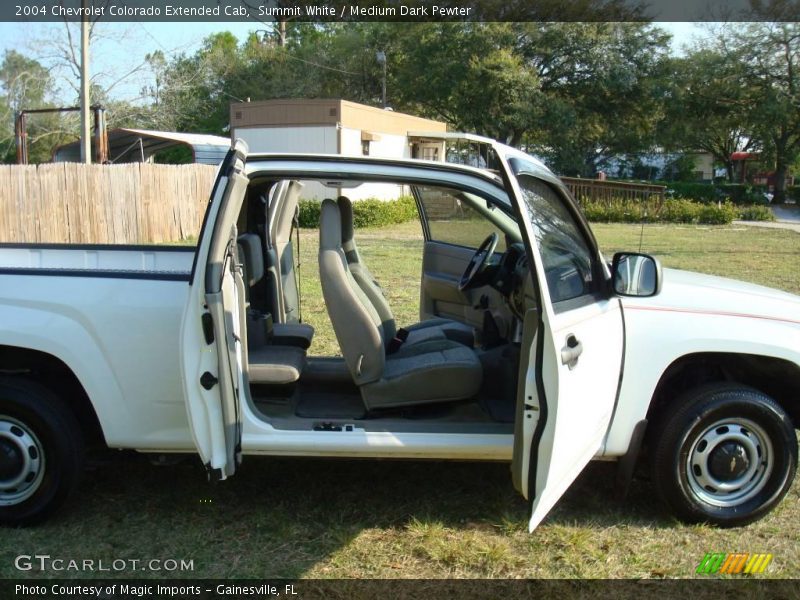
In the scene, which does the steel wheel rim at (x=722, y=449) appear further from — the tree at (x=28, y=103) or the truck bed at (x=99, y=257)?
the tree at (x=28, y=103)

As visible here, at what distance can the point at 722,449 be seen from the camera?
384cm

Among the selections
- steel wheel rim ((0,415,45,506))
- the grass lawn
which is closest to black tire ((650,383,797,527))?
the grass lawn

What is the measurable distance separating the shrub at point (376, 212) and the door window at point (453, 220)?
14004 millimetres

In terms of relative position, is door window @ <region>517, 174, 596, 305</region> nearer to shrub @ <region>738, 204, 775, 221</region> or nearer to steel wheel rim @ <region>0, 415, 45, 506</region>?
steel wheel rim @ <region>0, 415, 45, 506</region>

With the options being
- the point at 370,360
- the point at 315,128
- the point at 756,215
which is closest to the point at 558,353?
the point at 370,360

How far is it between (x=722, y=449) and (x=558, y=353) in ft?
4.30

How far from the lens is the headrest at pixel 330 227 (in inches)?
154

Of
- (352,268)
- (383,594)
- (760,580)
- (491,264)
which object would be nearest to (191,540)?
(383,594)

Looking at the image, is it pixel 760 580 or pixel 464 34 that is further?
pixel 464 34

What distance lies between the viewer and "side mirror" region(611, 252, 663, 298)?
3656 mm

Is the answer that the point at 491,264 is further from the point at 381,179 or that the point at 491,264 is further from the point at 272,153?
the point at 272,153

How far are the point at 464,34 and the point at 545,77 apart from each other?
6176 mm

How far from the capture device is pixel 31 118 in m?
44.1

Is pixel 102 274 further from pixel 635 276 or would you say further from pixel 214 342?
pixel 635 276
